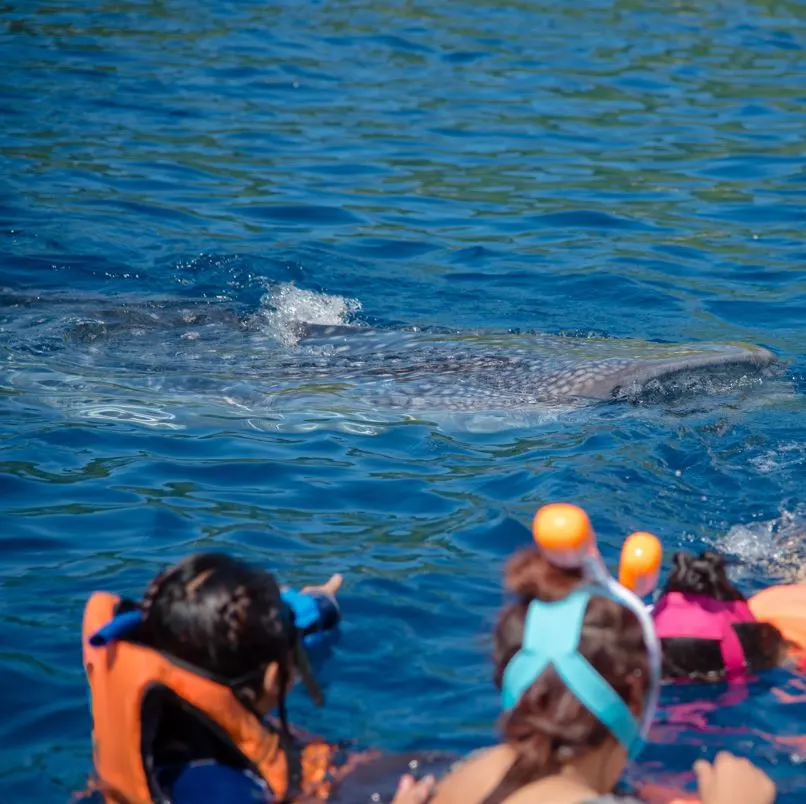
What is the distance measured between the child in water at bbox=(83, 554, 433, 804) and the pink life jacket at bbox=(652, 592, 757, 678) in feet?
4.04

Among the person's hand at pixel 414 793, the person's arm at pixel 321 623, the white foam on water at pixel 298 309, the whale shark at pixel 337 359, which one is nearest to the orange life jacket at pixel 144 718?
the person's hand at pixel 414 793

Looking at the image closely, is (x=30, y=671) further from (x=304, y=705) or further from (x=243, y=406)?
(x=243, y=406)

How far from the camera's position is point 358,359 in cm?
805

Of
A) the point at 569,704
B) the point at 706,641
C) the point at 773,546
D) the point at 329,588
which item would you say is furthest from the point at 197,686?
the point at 773,546

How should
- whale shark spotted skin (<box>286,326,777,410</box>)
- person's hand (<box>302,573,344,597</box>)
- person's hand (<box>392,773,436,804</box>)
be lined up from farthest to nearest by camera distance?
1. whale shark spotted skin (<box>286,326,777,410</box>)
2. person's hand (<box>302,573,344,597</box>)
3. person's hand (<box>392,773,436,804</box>)

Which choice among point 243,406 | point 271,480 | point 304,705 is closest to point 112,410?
point 243,406

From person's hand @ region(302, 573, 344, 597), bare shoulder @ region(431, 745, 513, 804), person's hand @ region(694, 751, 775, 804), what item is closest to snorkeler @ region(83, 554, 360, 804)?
bare shoulder @ region(431, 745, 513, 804)

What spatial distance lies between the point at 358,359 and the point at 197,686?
15.7ft

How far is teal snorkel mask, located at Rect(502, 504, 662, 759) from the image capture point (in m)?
2.69

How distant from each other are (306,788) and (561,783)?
120cm

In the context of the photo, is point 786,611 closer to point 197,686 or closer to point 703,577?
point 703,577

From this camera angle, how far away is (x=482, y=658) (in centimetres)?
450

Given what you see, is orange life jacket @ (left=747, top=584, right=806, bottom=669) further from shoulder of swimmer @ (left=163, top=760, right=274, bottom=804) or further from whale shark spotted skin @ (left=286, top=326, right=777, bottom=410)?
whale shark spotted skin @ (left=286, top=326, right=777, bottom=410)

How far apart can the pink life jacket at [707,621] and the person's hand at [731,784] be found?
1.15 m
